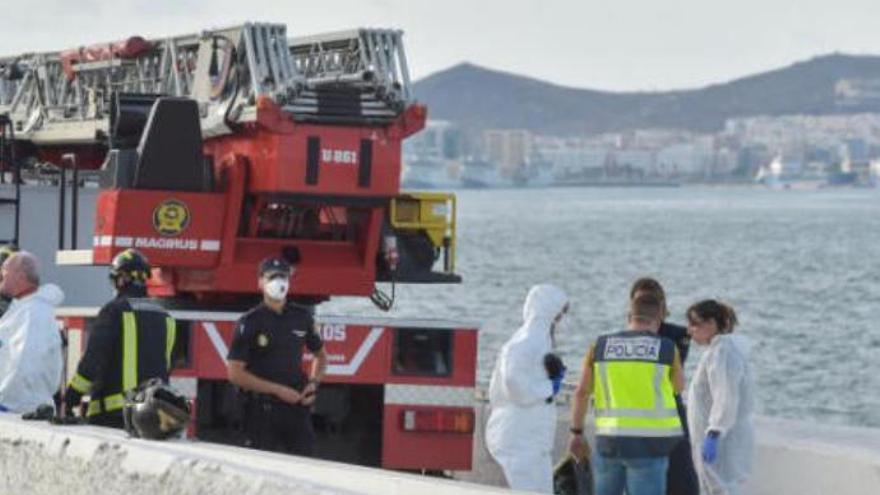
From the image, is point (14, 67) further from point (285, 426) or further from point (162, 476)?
point (162, 476)

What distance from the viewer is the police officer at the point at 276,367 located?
547 inches

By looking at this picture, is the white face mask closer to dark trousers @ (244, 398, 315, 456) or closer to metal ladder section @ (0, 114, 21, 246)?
dark trousers @ (244, 398, 315, 456)

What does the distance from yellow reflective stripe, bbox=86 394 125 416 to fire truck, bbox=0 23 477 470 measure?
270 centimetres

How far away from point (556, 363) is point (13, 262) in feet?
8.65

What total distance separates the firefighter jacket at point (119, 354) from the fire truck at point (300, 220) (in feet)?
8.88

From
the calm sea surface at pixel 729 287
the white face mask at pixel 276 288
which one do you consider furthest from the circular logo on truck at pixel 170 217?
the calm sea surface at pixel 729 287

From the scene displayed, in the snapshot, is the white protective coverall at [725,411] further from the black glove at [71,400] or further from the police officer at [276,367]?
the black glove at [71,400]

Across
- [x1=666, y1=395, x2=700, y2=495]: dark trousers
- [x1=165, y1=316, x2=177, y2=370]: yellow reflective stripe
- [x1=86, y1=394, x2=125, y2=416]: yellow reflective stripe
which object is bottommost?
[x1=666, y1=395, x2=700, y2=495]: dark trousers

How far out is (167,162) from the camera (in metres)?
16.8

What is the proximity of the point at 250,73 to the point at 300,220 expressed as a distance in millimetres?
1015

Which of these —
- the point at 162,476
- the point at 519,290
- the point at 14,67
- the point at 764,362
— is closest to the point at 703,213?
the point at 519,290

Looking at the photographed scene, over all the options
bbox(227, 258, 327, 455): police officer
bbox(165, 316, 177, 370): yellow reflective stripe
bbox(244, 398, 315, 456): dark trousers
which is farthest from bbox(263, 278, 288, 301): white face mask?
bbox(165, 316, 177, 370): yellow reflective stripe

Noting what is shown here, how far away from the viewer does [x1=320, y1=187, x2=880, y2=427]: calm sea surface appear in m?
44.8

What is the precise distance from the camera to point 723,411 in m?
13.6
